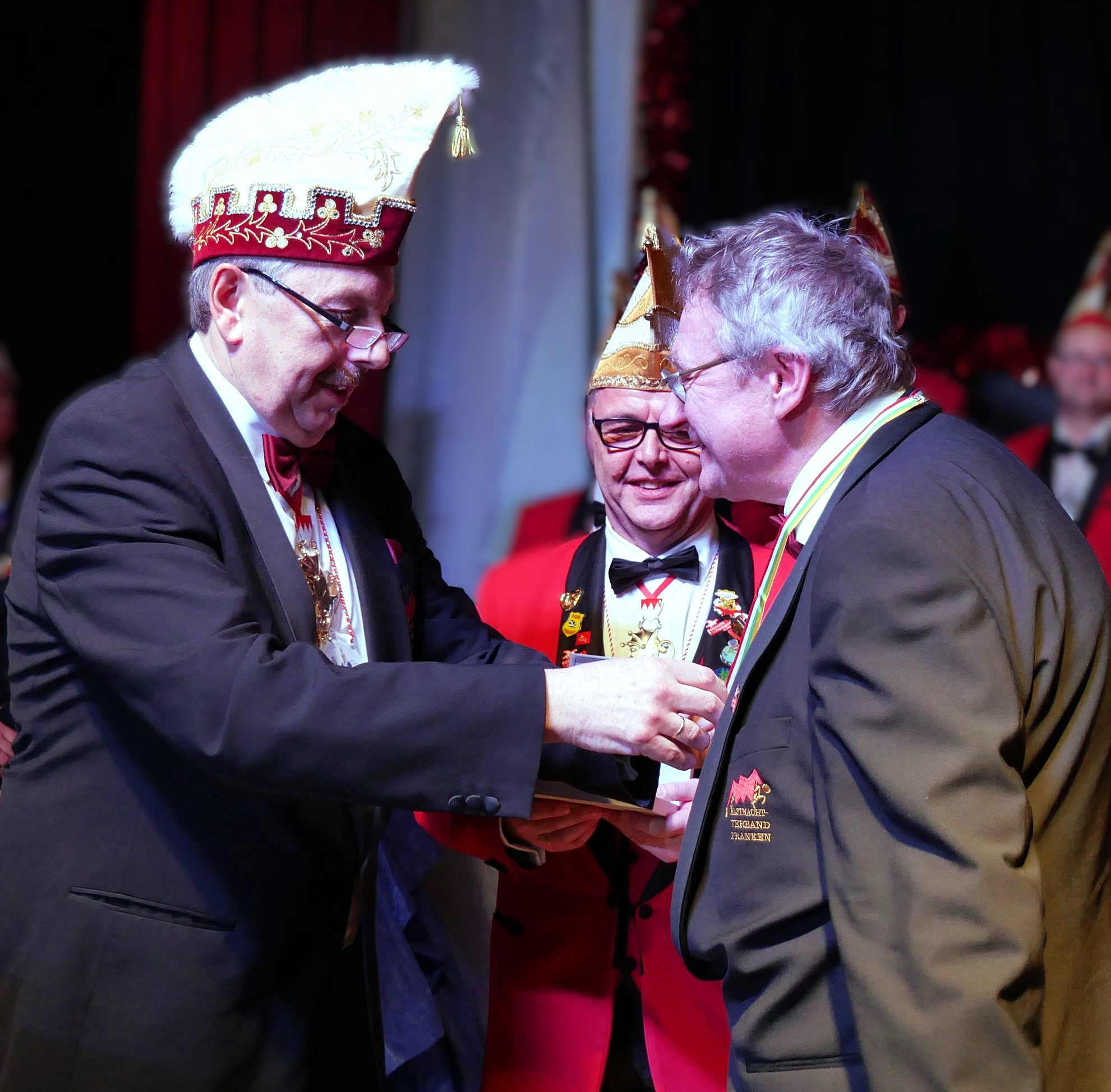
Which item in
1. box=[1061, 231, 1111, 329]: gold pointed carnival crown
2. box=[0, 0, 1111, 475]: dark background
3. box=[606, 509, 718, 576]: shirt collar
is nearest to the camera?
box=[606, 509, 718, 576]: shirt collar

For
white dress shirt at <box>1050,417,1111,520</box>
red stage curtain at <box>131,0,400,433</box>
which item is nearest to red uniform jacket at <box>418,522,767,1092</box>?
red stage curtain at <box>131,0,400,433</box>

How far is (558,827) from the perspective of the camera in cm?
179

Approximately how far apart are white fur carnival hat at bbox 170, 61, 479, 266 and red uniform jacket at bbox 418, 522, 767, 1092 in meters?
0.84

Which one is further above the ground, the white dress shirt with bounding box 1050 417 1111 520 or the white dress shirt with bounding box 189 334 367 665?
the white dress shirt with bounding box 189 334 367 665

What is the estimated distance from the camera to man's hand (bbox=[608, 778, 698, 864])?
174 cm

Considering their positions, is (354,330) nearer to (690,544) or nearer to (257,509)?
(257,509)

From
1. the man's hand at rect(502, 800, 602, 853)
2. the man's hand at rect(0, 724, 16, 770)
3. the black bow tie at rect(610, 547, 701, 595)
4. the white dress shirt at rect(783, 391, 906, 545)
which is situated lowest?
the man's hand at rect(502, 800, 602, 853)

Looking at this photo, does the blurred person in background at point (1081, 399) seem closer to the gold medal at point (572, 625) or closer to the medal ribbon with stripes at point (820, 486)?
the gold medal at point (572, 625)

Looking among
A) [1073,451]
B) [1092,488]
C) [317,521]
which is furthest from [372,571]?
[1073,451]

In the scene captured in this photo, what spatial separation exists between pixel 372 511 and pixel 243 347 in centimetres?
37

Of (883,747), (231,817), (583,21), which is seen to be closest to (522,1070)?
(231,817)

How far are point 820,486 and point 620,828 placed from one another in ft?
1.98

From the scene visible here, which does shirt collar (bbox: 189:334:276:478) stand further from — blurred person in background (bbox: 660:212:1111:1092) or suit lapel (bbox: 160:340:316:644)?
blurred person in background (bbox: 660:212:1111:1092)

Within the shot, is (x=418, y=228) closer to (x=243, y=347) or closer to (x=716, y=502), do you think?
(x=716, y=502)
